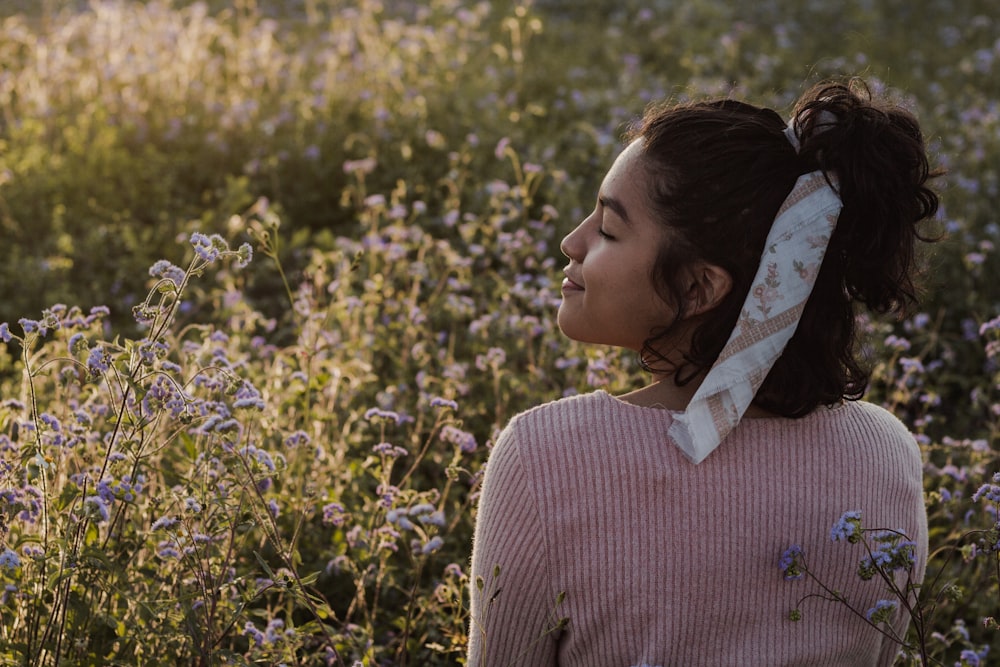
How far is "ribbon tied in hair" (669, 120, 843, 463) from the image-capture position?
6.28 feet

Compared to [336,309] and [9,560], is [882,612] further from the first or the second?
[336,309]

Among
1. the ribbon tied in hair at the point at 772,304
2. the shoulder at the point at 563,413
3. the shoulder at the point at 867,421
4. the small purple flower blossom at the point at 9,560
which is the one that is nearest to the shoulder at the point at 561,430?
the shoulder at the point at 563,413

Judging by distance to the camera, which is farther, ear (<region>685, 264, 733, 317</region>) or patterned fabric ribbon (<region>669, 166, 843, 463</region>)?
ear (<region>685, 264, 733, 317</region>)

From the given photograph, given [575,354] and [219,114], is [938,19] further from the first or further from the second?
[575,354]

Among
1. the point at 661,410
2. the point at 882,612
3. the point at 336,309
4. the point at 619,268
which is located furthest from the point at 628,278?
the point at 336,309

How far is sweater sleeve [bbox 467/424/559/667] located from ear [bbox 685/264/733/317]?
1.30 ft

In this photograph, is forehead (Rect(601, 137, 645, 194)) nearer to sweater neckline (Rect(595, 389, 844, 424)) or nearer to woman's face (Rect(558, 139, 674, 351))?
woman's face (Rect(558, 139, 674, 351))

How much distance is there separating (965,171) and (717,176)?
16.2 feet

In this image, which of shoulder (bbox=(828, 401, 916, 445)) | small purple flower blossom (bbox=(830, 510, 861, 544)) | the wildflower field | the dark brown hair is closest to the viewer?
small purple flower blossom (bbox=(830, 510, 861, 544))

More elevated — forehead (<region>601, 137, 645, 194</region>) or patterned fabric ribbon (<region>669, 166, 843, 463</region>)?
forehead (<region>601, 137, 645, 194</region>)

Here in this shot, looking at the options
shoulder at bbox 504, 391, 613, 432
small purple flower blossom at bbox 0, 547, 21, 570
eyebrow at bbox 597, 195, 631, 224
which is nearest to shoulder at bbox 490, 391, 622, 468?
shoulder at bbox 504, 391, 613, 432

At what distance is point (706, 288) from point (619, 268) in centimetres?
16

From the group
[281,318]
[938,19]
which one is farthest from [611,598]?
[938,19]

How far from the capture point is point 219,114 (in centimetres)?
689
